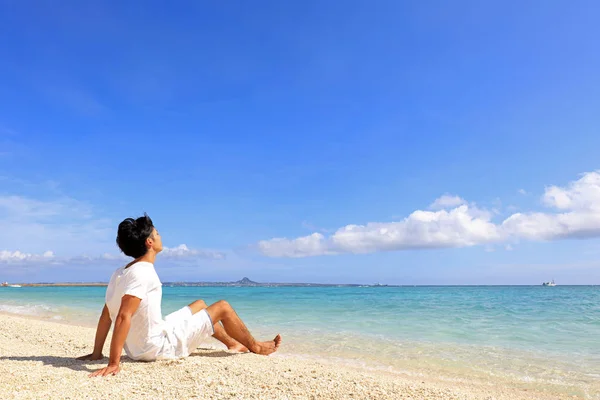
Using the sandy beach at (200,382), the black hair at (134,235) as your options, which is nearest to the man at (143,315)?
the black hair at (134,235)

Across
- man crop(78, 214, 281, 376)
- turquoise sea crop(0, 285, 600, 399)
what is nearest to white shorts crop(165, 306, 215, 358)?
man crop(78, 214, 281, 376)

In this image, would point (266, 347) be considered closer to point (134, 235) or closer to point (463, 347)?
point (134, 235)

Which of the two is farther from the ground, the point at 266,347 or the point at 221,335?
the point at 221,335

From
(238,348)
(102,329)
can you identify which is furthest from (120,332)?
(238,348)

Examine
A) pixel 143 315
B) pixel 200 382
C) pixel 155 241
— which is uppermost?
pixel 155 241

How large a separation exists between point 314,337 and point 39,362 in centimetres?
612

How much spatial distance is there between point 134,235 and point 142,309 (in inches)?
32.3

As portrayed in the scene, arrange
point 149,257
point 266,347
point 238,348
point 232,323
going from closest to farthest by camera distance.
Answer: point 149,257
point 232,323
point 238,348
point 266,347

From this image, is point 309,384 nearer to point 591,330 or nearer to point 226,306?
point 226,306

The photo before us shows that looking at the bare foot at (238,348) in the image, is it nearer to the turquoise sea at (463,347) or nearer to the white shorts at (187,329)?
the white shorts at (187,329)

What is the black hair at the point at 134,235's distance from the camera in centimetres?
479

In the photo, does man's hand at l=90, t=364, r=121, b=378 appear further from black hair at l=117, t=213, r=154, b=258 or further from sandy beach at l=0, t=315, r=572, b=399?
black hair at l=117, t=213, r=154, b=258

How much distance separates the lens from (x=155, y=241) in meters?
4.96

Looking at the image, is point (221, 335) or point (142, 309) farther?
point (221, 335)
